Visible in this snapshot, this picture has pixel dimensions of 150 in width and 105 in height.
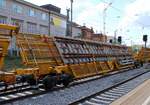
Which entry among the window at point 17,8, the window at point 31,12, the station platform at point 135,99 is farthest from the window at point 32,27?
the station platform at point 135,99

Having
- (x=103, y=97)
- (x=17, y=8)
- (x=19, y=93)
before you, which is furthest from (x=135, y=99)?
(x=17, y=8)

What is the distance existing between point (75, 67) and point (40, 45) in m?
3.33

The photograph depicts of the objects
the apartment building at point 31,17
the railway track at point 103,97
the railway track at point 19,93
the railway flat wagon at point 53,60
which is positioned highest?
the apartment building at point 31,17

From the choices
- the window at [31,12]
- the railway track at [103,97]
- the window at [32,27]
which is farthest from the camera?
the window at [31,12]

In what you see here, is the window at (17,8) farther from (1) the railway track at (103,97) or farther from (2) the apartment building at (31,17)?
(1) the railway track at (103,97)

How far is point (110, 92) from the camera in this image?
16422 mm

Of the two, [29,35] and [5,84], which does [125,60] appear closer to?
[29,35]

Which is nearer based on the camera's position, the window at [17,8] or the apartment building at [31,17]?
the apartment building at [31,17]

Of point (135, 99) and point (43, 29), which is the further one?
point (43, 29)

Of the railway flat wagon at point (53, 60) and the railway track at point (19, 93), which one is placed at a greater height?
the railway flat wagon at point (53, 60)

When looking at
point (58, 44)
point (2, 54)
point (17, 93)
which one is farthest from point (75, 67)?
point (2, 54)

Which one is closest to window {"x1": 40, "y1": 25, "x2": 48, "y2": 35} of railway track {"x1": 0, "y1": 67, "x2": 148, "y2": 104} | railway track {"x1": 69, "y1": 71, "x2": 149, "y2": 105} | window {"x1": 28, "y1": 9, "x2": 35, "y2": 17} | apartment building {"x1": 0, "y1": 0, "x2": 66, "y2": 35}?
apartment building {"x1": 0, "y1": 0, "x2": 66, "y2": 35}

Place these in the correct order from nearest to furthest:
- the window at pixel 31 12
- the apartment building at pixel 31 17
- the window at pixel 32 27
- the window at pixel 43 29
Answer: the apartment building at pixel 31 17 < the window at pixel 32 27 < the window at pixel 31 12 < the window at pixel 43 29

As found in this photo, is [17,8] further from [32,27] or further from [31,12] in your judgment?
[32,27]
